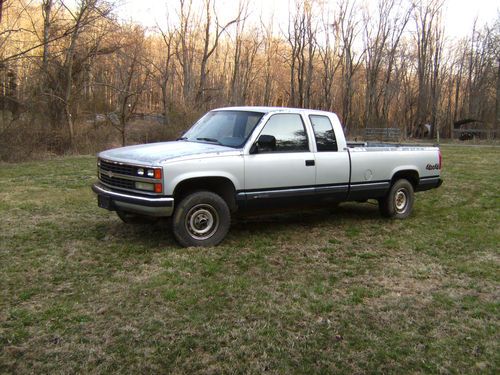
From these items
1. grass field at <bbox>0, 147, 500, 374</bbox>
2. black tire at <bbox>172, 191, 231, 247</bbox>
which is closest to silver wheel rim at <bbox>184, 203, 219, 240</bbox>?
black tire at <bbox>172, 191, 231, 247</bbox>

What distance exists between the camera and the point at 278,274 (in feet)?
16.7

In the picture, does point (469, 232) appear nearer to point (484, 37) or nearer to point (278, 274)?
point (278, 274)

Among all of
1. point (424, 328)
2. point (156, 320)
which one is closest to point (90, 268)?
point (156, 320)

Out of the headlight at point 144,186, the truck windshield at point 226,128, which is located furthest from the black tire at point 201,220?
the truck windshield at point 226,128

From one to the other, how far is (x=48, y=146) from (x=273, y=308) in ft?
59.8

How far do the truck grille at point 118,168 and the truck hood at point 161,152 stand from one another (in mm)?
72

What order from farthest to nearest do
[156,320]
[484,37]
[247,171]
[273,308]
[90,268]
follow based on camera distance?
[484,37]
[247,171]
[90,268]
[273,308]
[156,320]

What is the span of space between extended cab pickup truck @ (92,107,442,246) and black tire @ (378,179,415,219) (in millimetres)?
200

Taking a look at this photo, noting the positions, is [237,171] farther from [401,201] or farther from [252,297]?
[401,201]

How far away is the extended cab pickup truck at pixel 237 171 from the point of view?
551 cm

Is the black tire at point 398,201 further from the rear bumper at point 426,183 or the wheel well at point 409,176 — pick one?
the rear bumper at point 426,183

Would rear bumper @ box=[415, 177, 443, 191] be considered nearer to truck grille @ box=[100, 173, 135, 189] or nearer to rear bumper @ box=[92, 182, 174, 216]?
rear bumper @ box=[92, 182, 174, 216]

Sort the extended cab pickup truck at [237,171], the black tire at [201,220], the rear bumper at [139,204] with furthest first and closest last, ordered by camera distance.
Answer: the black tire at [201,220] < the extended cab pickup truck at [237,171] < the rear bumper at [139,204]

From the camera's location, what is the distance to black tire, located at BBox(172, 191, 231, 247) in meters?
5.66
